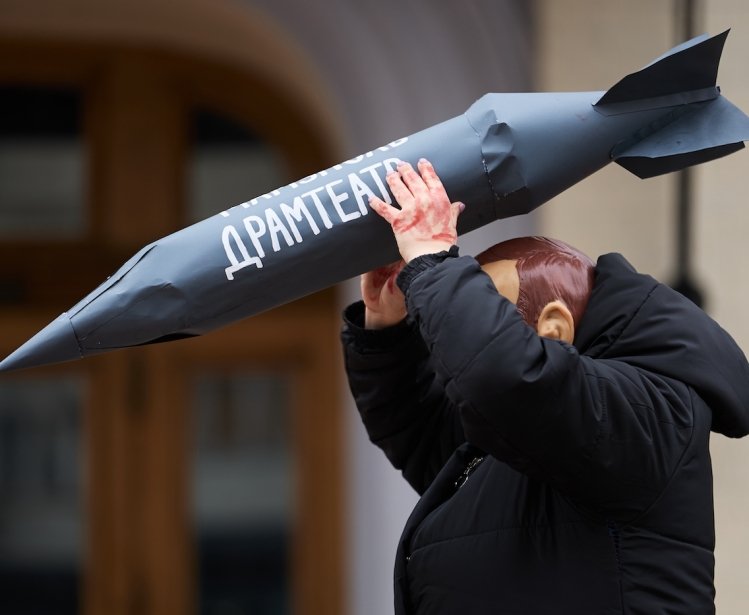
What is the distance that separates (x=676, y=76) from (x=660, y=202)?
62.7 inches

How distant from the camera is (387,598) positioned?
3646mm

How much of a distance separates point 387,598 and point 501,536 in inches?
84.0

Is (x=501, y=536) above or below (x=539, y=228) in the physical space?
below

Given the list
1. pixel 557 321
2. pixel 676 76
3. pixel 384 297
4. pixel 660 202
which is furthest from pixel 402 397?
pixel 660 202

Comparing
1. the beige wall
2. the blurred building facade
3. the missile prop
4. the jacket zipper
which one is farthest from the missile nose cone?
the blurred building facade

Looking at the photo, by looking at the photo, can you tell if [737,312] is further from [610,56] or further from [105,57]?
[105,57]

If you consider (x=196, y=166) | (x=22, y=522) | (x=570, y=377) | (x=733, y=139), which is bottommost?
(x=22, y=522)

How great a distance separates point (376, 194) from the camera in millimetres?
1626

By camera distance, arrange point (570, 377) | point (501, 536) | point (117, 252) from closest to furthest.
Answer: point (570, 377)
point (501, 536)
point (117, 252)

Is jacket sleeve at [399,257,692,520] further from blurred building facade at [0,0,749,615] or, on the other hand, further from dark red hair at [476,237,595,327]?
blurred building facade at [0,0,749,615]

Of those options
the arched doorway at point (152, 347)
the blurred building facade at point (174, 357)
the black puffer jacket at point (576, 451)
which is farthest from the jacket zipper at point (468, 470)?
the arched doorway at point (152, 347)

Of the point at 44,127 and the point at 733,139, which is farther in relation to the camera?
the point at 44,127

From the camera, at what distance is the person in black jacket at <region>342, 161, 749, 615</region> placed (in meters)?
1.44

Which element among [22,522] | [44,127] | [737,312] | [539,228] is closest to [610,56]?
[539,228]
